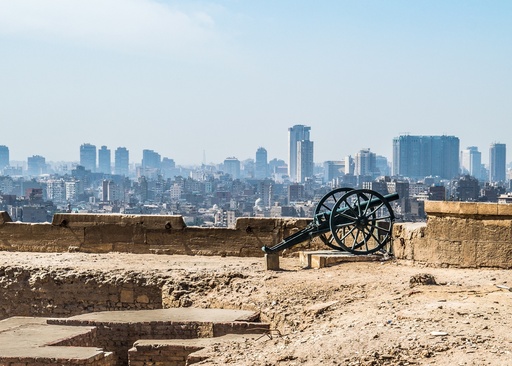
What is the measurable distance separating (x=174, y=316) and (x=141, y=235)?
5.04 meters

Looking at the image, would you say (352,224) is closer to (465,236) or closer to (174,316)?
(465,236)

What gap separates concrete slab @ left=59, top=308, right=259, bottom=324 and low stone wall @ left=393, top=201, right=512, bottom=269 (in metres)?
2.97

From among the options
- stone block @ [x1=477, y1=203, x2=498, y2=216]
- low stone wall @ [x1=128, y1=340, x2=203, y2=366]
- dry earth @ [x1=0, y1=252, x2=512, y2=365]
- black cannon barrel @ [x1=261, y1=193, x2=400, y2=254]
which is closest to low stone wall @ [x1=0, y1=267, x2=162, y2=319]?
dry earth @ [x1=0, y1=252, x2=512, y2=365]

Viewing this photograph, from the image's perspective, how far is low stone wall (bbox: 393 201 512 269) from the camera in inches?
542

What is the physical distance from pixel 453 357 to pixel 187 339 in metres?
3.90

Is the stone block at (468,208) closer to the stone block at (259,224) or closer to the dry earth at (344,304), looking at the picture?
the dry earth at (344,304)

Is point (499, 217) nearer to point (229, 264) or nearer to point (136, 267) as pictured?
point (229, 264)

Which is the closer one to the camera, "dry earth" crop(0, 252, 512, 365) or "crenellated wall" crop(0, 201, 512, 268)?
"dry earth" crop(0, 252, 512, 365)

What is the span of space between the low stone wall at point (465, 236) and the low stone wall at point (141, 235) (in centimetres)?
292

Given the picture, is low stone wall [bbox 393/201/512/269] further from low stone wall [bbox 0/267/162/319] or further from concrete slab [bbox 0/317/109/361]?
concrete slab [bbox 0/317/109/361]

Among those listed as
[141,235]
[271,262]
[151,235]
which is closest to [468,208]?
[271,262]

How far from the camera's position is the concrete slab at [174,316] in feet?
40.8

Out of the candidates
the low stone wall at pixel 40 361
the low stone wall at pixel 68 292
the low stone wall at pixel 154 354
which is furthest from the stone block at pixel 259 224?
the low stone wall at pixel 40 361

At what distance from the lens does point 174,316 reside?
12.7 meters
